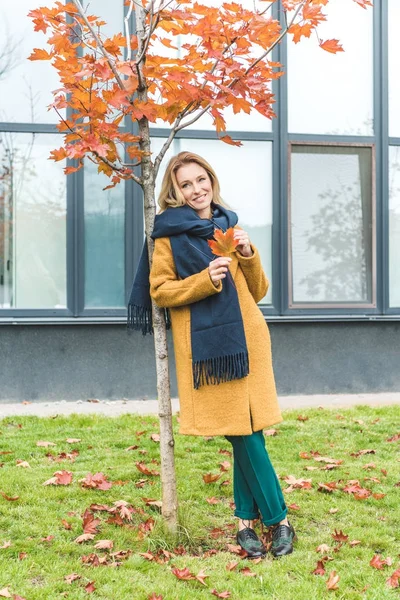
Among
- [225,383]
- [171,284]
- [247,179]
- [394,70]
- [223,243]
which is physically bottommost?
[225,383]

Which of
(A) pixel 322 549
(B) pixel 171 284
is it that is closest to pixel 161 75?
(B) pixel 171 284

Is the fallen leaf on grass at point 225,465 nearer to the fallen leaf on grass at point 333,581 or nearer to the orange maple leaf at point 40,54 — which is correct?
the fallen leaf on grass at point 333,581

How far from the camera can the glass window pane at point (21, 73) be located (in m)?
7.81

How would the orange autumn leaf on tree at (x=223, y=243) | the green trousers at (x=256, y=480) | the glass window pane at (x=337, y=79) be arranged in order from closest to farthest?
the orange autumn leaf on tree at (x=223, y=243) → the green trousers at (x=256, y=480) → the glass window pane at (x=337, y=79)

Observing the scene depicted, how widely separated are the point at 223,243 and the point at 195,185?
18.8 inches

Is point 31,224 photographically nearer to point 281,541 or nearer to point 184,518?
point 184,518

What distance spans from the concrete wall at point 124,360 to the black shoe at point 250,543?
4.26 meters

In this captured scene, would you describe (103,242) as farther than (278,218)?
No

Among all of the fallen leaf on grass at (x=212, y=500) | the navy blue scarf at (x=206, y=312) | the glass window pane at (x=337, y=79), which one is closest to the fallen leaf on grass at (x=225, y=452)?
the fallen leaf on grass at (x=212, y=500)

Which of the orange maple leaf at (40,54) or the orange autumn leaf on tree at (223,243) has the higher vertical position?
the orange maple leaf at (40,54)

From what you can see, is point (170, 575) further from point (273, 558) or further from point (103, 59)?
point (103, 59)

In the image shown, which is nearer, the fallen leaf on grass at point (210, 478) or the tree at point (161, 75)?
the tree at point (161, 75)

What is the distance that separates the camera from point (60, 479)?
4.48 meters

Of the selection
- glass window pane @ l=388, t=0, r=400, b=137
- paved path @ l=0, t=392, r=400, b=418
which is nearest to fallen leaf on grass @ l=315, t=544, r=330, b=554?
paved path @ l=0, t=392, r=400, b=418
